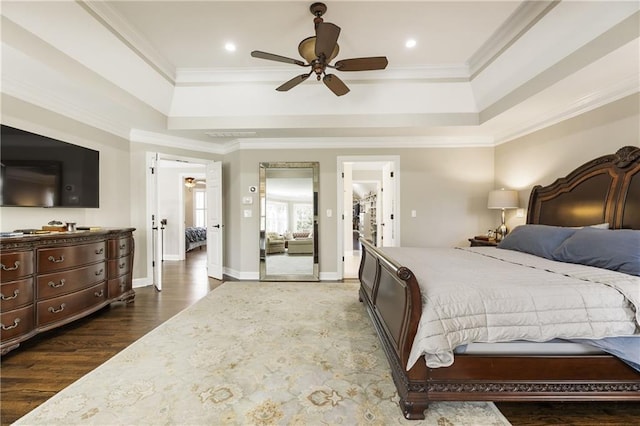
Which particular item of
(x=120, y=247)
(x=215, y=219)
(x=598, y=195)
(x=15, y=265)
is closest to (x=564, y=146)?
(x=598, y=195)

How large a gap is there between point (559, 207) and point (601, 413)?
228cm

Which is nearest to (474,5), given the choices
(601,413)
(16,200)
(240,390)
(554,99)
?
(554,99)

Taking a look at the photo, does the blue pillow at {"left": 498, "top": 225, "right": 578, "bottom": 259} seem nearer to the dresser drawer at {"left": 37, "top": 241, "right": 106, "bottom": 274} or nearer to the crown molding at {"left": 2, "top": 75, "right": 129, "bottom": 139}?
the dresser drawer at {"left": 37, "top": 241, "right": 106, "bottom": 274}

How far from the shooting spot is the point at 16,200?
270 cm

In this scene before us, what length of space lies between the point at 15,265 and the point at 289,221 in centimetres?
375

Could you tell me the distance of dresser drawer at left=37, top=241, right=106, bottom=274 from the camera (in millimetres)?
2505

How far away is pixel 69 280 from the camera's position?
2.73 metres

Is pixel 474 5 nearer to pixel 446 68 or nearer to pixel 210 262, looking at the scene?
pixel 446 68

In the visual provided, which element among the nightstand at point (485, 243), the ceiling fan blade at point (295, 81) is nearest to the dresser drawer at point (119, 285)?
the ceiling fan blade at point (295, 81)

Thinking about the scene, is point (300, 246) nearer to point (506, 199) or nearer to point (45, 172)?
point (506, 199)

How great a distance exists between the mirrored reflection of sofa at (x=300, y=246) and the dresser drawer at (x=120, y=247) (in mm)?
2836

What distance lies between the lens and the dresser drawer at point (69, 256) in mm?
2505

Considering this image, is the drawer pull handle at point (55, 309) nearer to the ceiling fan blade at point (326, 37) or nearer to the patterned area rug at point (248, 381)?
the patterned area rug at point (248, 381)

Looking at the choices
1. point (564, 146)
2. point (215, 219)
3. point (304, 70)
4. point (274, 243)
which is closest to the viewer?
point (564, 146)
